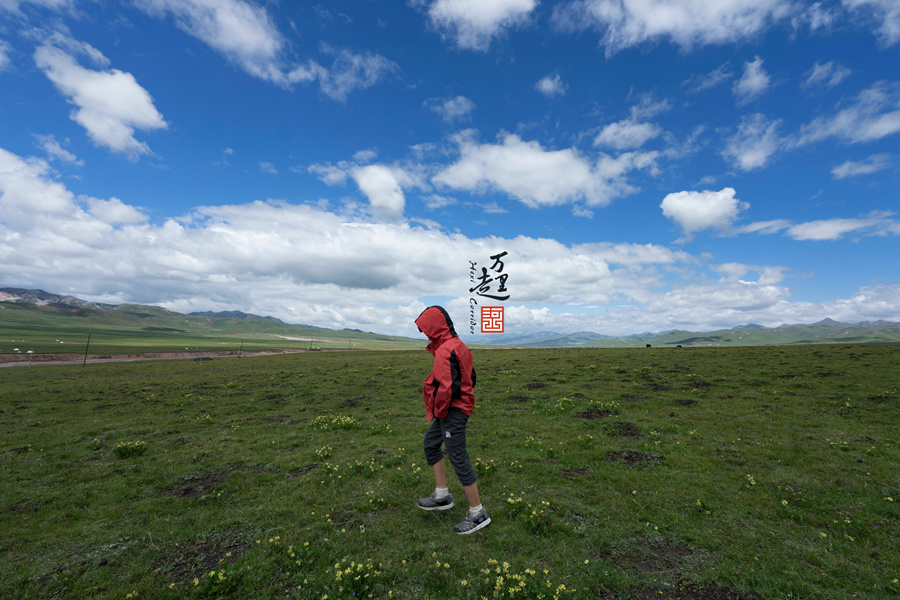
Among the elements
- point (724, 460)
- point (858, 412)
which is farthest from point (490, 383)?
point (858, 412)

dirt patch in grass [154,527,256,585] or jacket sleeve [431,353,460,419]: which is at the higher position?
jacket sleeve [431,353,460,419]

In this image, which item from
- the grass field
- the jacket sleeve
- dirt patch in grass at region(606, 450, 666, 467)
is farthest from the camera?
dirt patch in grass at region(606, 450, 666, 467)

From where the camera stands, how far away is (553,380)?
2950 cm

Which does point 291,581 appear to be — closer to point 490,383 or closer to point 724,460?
point 724,460

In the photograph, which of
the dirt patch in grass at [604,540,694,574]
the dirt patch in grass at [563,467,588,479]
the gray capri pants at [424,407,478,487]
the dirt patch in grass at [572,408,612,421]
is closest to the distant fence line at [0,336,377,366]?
the gray capri pants at [424,407,478,487]

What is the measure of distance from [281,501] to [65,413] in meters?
22.1

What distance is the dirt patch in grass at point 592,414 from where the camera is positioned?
1744 cm

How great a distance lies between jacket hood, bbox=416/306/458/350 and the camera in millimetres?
8305

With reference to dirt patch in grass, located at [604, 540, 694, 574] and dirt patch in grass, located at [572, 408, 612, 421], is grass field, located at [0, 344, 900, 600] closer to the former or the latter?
dirt patch in grass, located at [604, 540, 694, 574]

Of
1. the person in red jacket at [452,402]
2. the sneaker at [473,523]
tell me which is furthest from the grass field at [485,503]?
the person in red jacket at [452,402]

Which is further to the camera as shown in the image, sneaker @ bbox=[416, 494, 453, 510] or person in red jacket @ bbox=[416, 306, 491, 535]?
sneaker @ bbox=[416, 494, 453, 510]

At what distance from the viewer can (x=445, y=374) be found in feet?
25.5

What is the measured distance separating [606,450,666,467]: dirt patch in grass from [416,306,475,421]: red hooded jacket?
7.19 meters

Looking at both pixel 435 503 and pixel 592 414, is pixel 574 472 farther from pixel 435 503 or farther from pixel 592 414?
pixel 592 414
